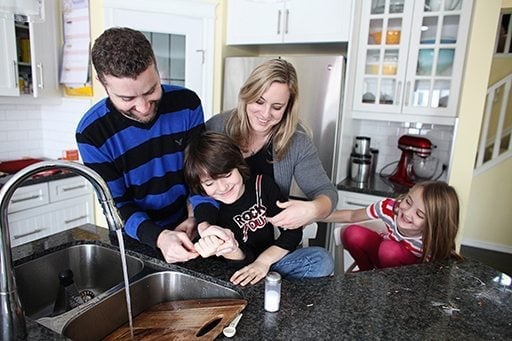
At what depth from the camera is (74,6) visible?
264 cm

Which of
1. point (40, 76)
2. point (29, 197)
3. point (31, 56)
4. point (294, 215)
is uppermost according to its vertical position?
point (31, 56)

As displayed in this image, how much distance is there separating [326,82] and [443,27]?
2.68 feet

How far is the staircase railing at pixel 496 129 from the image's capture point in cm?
354

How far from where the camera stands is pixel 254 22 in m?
2.72

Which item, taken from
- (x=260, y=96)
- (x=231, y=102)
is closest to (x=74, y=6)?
(x=231, y=102)

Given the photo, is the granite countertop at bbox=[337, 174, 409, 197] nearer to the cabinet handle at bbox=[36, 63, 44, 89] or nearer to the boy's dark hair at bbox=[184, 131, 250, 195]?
→ the boy's dark hair at bbox=[184, 131, 250, 195]

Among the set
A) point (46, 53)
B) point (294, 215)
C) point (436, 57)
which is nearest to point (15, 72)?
point (46, 53)

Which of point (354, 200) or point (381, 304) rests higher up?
point (381, 304)

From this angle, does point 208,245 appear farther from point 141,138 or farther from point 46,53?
point 46,53

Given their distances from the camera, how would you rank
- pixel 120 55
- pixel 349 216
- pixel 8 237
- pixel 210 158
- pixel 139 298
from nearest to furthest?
pixel 8 237 → pixel 120 55 → pixel 139 298 → pixel 210 158 → pixel 349 216

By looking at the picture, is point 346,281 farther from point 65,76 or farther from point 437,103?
point 65,76

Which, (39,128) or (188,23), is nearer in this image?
(188,23)

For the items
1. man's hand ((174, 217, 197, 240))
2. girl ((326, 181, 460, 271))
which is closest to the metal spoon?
man's hand ((174, 217, 197, 240))

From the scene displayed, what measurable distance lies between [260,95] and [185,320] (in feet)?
2.60
